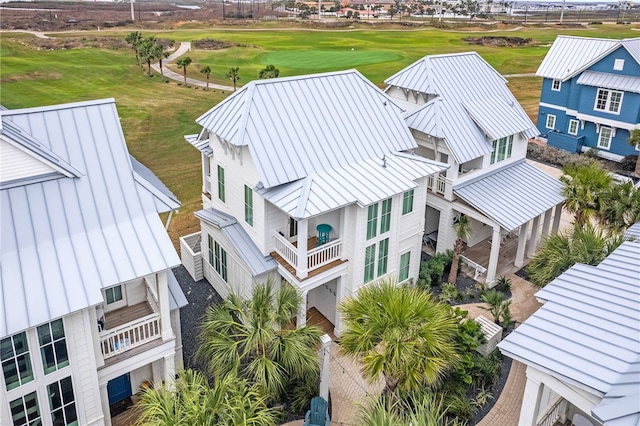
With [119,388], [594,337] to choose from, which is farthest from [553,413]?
[119,388]

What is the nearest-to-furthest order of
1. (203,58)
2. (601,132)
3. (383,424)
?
1. (383,424)
2. (601,132)
3. (203,58)

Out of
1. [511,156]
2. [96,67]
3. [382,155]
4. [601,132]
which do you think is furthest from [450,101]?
[96,67]

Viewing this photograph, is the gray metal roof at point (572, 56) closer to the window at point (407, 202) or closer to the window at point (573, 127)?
the window at point (573, 127)

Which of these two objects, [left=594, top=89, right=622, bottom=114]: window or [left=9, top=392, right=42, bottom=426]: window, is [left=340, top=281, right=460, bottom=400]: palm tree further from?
[left=594, top=89, right=622, bottom=114]: window

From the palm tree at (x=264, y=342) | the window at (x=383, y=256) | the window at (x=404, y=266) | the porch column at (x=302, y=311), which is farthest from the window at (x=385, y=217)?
the palm tree at (x=264, y=342)

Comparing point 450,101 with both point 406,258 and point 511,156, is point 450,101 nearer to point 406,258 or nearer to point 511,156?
point 511,156
